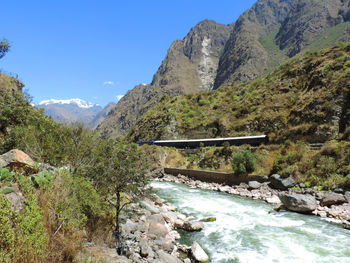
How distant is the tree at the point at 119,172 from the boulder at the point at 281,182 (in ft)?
51.5

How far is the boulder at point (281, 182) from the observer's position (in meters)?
19.2

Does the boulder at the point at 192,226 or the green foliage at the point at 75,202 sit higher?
the green foliage at the point at 75,202

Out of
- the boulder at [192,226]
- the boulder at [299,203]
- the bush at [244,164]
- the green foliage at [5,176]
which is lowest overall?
the boulder at [192,226]

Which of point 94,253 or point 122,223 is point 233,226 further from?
point 94,253

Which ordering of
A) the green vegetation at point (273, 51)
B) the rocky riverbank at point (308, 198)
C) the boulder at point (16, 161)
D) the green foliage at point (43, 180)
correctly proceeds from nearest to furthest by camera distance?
the green foliage at point (43, 180) < the boulder at point (16, 161) < the rocky riverbank at point (308, 198) < the green vegetation at point (273, 51)

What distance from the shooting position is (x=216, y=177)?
2680cm

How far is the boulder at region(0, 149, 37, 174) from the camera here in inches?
297

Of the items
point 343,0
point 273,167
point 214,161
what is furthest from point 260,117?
point 343,0

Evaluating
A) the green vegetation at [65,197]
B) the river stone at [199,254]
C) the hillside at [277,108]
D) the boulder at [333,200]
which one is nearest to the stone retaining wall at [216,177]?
the boulder at [333,200]

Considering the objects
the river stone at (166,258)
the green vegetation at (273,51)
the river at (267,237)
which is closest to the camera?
the river stone at (166,258)

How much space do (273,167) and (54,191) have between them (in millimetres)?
22162

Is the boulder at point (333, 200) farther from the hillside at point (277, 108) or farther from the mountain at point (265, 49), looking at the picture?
the mountain at point (265, 49)

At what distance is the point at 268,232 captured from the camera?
1116 cm

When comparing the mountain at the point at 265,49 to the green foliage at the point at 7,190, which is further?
the mountain at the point at 265,49
